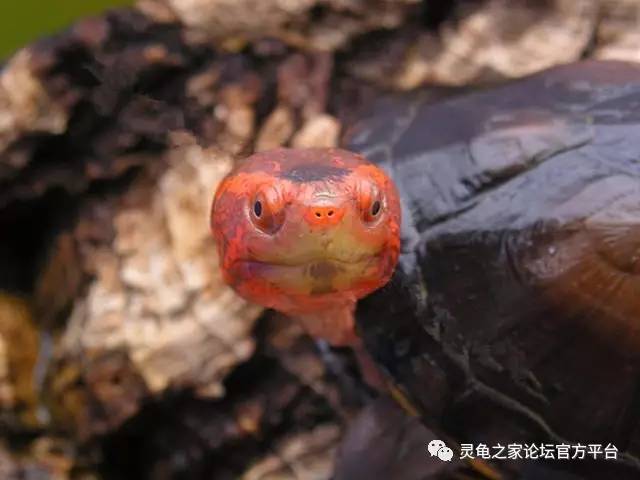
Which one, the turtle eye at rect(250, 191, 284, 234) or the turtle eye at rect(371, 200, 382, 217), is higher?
the turtle eye at rect(250, 191, 284, 234)

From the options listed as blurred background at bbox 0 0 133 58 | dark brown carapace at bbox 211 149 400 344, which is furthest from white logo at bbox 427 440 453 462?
blurred background at bbox 0 0 133 58

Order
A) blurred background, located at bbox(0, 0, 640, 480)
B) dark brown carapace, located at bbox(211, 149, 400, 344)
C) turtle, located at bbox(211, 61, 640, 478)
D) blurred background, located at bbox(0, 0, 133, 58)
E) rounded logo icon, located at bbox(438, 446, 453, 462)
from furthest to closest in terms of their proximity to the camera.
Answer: blurred background, located at bbox(0, 0, 133, 58)
blurred background, located at bbox(0, 0, 640, 480)
rounded logo icon, located at bbox(438, 446, 453, 462)
turtle, located at bbox(211, 61, 640, 478)
dark brown carapace, located at bbox(211, 149, 400, 344)

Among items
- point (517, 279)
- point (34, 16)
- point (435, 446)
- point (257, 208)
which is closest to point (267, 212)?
point (257, 208)

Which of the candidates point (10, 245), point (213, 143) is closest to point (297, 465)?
point (213, 143)

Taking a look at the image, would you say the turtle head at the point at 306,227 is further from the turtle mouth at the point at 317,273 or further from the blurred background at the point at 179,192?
the blurred background at the point at 179,192

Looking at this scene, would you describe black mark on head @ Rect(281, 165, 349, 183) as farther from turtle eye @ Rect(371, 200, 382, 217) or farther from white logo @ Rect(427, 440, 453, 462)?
white logo @ Rect(427, 440, 453, 462)

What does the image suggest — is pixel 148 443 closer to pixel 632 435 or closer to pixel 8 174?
pixel 8 174

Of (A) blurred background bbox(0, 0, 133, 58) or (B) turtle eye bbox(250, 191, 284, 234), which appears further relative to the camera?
(A) blurred background bbox(0, 0, 133, 58)

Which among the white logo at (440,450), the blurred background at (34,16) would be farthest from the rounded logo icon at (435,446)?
the blurred background at (34,16)
